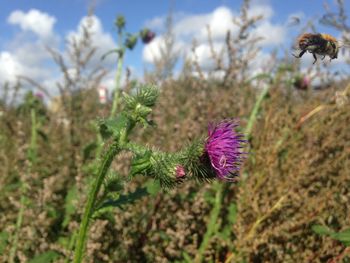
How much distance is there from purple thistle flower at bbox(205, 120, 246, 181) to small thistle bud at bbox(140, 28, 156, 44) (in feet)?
12.3

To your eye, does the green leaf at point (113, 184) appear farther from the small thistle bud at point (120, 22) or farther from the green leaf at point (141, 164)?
the small thistle bud at point (120, 22)

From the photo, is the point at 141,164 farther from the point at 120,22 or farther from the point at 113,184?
the point at 120,22

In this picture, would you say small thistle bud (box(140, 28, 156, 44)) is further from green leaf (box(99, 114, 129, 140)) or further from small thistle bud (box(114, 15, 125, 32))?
green leaf (box(99, 114, 129, 140))

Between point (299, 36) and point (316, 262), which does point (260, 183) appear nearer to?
point (316, 262)

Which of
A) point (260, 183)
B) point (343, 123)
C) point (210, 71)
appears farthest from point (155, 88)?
point (210, 71)

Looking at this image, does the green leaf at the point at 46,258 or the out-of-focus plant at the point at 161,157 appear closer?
the out-of-focus plant at the point at 161,157

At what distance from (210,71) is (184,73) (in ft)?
7.71

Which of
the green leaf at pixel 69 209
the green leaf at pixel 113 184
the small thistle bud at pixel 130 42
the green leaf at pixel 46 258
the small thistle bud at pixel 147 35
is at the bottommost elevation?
the green leaf at pixel 46 258

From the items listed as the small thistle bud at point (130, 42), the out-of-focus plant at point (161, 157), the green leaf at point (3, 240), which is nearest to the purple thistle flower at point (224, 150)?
the out-of-focus plant at point (161, 157)

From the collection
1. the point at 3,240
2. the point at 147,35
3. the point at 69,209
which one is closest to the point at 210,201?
the point at 69,209

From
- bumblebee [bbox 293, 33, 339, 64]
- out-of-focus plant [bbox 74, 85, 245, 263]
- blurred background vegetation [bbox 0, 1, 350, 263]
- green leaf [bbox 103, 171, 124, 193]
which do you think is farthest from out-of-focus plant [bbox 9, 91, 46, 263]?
bumblebee [bbox 293, 33, 339, 64]

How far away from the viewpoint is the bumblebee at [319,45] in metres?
1.64

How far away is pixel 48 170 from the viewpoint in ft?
13.0

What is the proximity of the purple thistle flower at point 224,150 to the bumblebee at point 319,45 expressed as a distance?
1.28 ft
